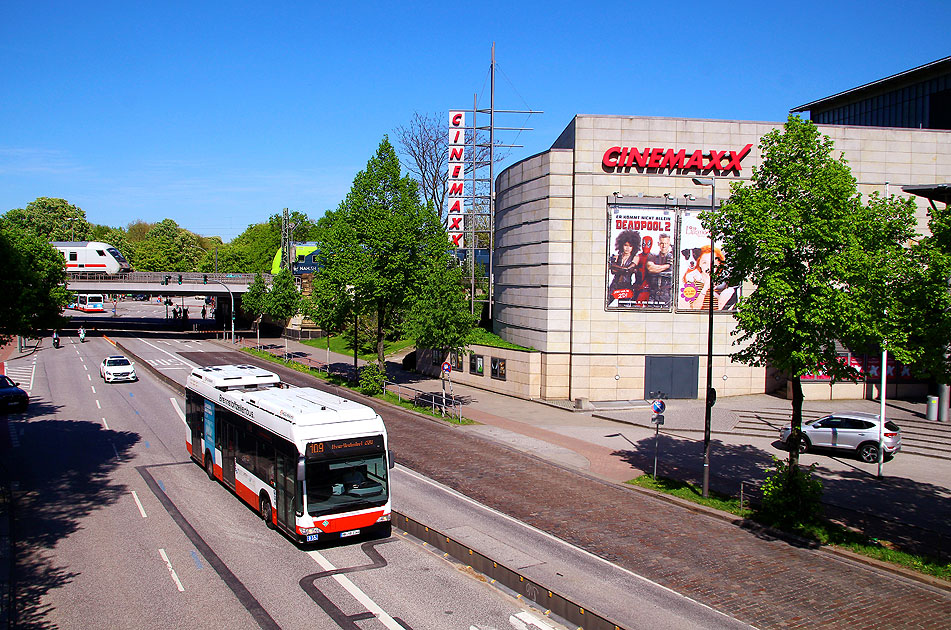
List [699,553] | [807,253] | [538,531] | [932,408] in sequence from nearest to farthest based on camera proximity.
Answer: [699,553]
[538,531]
[807,253]
[932,408]

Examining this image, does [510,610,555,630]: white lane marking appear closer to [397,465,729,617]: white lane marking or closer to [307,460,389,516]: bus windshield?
[397,465,729,617]: white lane marking

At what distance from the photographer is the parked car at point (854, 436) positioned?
23.0 meters

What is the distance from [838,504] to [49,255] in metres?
33.0

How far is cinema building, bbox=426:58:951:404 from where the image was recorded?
33.5 m

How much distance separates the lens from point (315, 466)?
1346 centimetres

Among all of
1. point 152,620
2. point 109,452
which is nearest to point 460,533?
point 152,620

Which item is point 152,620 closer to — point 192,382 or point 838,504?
point 192,382

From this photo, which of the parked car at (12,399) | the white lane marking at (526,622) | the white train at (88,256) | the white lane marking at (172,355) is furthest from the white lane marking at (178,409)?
the white train at (88,256)

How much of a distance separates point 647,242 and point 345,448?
24089 millimetres

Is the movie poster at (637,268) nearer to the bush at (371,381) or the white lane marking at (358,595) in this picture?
the bush at (371,381)

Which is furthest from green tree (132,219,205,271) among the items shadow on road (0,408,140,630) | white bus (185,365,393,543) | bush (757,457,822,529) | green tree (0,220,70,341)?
bush (757,457,822,529)

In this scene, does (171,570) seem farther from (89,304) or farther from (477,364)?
(89,304)

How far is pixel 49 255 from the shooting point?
30.2 m

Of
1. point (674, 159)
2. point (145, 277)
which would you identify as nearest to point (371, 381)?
point (674, 159)
